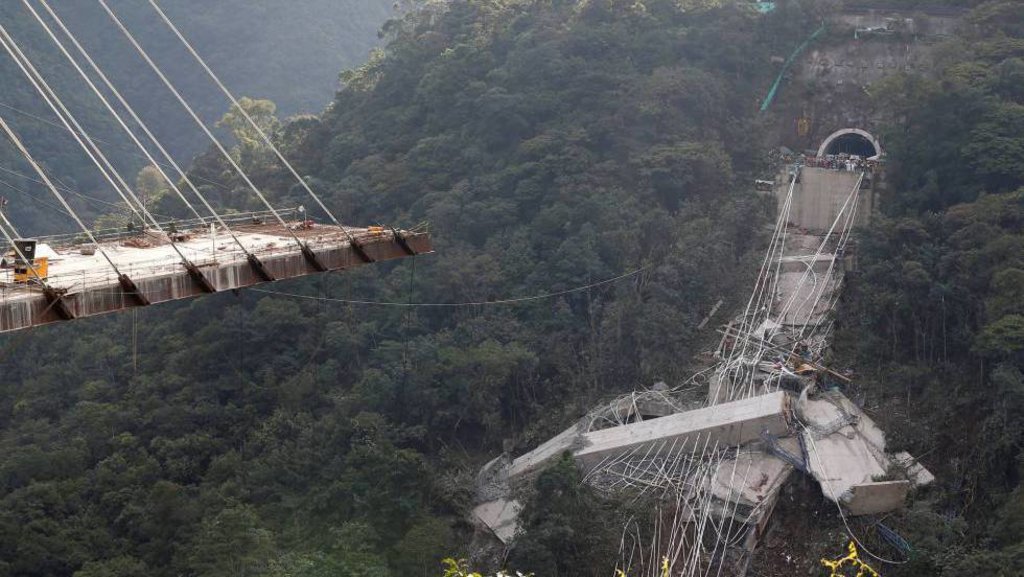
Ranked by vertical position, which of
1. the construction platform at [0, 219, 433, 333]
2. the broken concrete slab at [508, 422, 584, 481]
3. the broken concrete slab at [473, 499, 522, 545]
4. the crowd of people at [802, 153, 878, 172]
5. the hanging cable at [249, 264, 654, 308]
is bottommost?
the broken concrete slab at [473, 499, 522, 545]

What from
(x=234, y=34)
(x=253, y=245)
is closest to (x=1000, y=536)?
(x=253, y=245)

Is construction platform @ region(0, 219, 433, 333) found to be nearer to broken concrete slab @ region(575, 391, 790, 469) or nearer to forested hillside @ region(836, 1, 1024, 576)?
broken concrete slab @ region(575, 391, 790, 469)

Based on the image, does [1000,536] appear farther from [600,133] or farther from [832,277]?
[600,133]

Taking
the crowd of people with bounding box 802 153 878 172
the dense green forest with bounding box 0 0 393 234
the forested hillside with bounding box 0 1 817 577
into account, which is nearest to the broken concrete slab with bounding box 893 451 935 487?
the forested hillside with bounding box 0 1 817 577

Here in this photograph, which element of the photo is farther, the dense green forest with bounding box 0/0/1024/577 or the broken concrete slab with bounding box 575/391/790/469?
the broken concrete slab with bounding box 575/391/790/469

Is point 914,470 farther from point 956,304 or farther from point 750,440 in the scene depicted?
point 956,304

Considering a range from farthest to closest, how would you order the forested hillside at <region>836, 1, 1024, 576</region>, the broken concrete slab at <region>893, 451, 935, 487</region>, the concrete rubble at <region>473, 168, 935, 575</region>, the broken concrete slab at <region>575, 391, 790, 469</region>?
the broken concrete slab at <region>575, 391, 790, 469</region> < the concrete rubble at <region>473, 168, 935, 575</region> < the broken concrete slab at <region>893, 451, 935, 487</region> < the forested hillside at <region>836, 1, 1024, 576</region>
